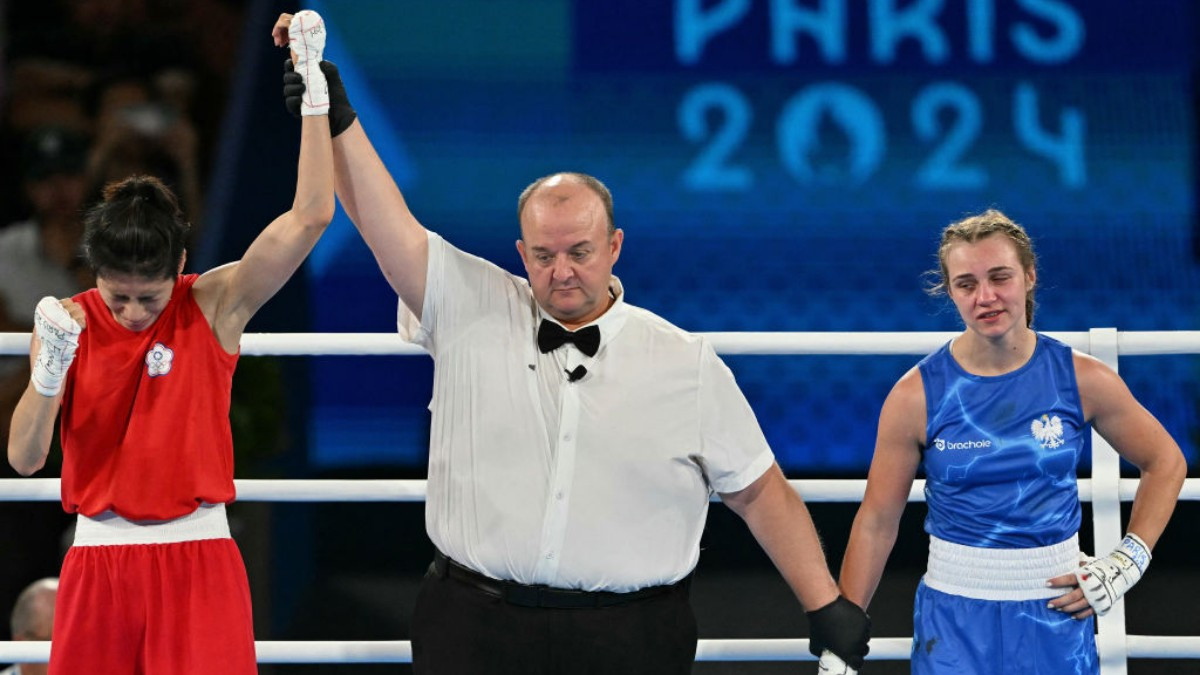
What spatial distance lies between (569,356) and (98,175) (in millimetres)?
4054

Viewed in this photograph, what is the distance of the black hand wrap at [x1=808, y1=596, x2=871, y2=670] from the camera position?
2.17 metres

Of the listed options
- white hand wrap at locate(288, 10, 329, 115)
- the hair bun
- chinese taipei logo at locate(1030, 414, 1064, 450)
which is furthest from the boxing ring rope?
white hand wrap at locate(288, 10, 329, 115)

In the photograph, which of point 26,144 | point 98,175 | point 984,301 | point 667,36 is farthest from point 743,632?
point 26,144

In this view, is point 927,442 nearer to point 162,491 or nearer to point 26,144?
point 162,491

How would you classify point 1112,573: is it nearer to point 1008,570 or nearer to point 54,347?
point 1008,570

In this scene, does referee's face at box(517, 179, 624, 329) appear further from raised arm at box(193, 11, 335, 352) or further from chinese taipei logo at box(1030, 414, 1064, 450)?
chinese taipei logo at box(1030, 414, 1064, 450)

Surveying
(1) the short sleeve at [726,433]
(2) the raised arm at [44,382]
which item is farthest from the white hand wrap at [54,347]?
(1) the short sleeve at [726,433]

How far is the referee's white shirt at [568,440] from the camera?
204 centimetres

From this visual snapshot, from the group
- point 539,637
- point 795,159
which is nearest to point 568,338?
point 539,637

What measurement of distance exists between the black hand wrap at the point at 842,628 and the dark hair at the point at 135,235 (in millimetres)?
1123

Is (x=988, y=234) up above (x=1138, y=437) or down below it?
above

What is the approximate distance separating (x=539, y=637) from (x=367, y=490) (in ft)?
1.87

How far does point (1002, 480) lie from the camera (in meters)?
2.15

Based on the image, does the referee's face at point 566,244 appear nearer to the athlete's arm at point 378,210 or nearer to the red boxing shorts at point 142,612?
the athlete's arm at point 378,210
